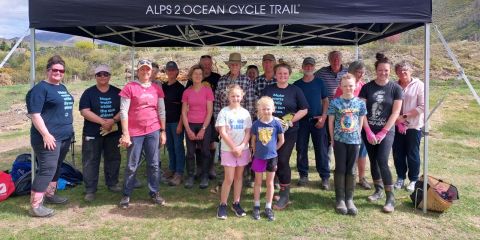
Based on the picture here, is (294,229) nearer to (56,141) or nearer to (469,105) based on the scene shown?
(56,141)

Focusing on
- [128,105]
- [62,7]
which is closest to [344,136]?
[128,105]

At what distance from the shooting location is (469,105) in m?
13.4

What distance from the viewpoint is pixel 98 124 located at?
4.34m

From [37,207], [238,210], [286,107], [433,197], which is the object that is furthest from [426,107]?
[37,207]

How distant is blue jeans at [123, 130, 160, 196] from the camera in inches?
158

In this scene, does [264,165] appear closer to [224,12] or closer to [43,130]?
[224,12]

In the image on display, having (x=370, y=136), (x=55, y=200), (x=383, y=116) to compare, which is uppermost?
(x=383, y=116)

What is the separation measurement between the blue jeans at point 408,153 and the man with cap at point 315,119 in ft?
2.93

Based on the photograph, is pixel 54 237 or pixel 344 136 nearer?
pixel 54 237

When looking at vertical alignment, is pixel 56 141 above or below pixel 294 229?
above

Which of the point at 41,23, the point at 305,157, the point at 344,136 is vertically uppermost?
the point at 41,23

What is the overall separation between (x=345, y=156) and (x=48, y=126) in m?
3.04

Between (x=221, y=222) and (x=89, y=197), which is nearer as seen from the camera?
(x=221, y=222)

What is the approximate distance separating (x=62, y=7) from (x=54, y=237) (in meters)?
2.24
